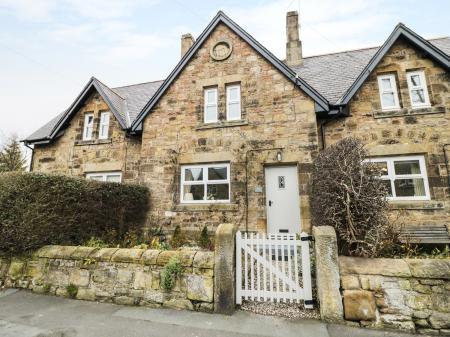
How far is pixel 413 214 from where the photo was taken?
25.5ft

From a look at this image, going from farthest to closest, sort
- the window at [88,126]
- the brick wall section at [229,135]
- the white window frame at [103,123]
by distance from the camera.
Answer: the window at [88,126], the white window frame at [103,123], the brick wall section at [229,135]

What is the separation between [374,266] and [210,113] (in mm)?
7630

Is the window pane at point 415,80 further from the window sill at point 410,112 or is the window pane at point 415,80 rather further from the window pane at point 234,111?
the window pane at point 234,111

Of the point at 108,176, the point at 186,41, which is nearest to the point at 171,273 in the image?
the point at 108,176

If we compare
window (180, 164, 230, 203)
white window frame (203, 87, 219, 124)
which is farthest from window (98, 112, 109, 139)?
white window frame (203, 87, 219, 124)

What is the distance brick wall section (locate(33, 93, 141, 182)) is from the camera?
10.9 meters

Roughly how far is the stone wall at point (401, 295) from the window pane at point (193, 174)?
248 inches

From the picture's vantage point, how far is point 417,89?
28.6 feet

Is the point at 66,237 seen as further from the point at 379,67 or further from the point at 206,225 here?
the point at 379,67

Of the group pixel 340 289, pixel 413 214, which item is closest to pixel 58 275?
pixel 340 289

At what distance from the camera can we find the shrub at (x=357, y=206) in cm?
438

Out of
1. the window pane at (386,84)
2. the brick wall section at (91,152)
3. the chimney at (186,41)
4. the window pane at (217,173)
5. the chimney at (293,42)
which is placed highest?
the chimney at (186,41)

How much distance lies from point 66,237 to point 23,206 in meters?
1.17

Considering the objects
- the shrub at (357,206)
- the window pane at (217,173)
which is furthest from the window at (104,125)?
the shrub at (357,206)
